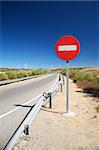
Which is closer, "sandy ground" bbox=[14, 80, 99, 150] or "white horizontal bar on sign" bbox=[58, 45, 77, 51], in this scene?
"sandy ground" bbox=[14, 80, 99, 150]

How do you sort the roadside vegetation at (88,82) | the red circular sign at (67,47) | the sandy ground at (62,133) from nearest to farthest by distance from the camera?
the sandy ground at (62,133) → the red circular sign at (67,47) → the roadside vegetation at (88,82)

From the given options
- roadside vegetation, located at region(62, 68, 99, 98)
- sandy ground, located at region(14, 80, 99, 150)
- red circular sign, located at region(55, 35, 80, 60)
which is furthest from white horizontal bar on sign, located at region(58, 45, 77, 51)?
roadside vegetation, located at region(62, 68, 99, 98)

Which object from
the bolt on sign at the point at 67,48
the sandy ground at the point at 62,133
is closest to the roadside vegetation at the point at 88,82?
the bolt on sign at the point at 67,48

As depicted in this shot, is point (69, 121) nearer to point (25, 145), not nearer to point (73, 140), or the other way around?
point (73, 140)

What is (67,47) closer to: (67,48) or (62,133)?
(67,48)

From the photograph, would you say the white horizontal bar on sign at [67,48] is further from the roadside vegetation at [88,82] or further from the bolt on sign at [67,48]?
the roadside vegetation at [88,82]

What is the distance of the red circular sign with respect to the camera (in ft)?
26.5

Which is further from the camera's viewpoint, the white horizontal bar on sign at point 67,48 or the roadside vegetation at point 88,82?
the roadside vegetation at point 88,82

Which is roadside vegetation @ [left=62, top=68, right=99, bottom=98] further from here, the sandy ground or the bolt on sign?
the sandy ground

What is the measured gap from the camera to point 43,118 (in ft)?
26.1

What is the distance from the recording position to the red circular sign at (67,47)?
26.5 ft

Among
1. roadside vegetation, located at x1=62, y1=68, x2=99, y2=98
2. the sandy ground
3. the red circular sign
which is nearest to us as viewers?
the sandy ground

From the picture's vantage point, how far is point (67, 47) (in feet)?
26.7

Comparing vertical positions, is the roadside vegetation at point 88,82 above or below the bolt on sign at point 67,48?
below
